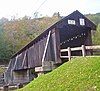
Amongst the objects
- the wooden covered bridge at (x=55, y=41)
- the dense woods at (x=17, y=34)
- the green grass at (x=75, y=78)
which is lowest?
the green grass at (x=75, y=78)

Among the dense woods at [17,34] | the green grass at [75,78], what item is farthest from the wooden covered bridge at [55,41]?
the dense woods at [17,34]

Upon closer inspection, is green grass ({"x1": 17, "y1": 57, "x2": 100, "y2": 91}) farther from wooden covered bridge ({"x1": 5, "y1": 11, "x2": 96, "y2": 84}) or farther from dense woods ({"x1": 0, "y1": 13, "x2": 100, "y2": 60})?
dense woods ({"x1": 0, "y1": 13, "x2": 100, "y2": 60})

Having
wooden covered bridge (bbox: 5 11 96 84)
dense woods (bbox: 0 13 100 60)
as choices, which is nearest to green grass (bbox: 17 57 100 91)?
wooden covered bridge (bbox: 5 11 96 84)

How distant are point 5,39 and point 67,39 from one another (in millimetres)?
28144

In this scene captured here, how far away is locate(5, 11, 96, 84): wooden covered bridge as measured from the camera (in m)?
17.7

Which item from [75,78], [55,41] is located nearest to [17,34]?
[55,41]

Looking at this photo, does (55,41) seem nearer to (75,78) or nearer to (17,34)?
(75,78)

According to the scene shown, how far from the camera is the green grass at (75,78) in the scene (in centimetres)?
980

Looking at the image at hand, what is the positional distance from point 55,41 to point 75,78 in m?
7.24

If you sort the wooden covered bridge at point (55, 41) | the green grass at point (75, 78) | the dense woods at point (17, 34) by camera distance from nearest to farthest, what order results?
the green grass at point (75, 78) < the wooden covered bridge at point (55, 41) < the dense woods at point (17, 34)

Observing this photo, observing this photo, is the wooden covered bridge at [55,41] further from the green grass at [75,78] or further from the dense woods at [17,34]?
the dense woods at [17,34]

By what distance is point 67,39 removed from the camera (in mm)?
22000

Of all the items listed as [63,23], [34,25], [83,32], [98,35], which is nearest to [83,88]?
[63,23]

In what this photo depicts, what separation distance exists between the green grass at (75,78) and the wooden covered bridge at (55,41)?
14.2ft
